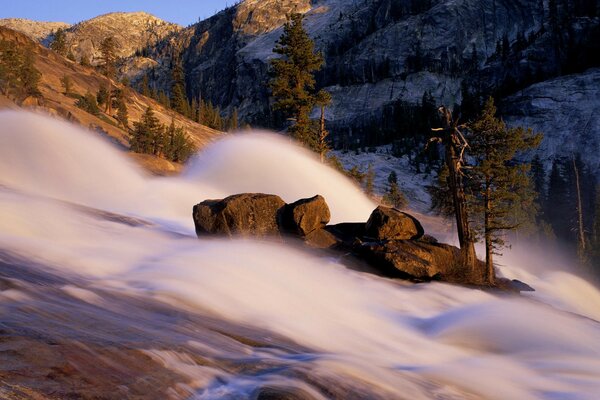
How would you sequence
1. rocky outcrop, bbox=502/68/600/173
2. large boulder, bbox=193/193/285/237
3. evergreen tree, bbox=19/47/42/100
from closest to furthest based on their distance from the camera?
large boulder, bbox=193/193/285/237 → evergreen tree, bbox=19/47/42/100 → rocky outcrop, bbox=502/68/600/173

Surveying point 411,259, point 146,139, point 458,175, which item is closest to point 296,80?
point 146,139

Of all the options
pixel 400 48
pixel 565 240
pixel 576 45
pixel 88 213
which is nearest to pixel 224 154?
pixel 88 213

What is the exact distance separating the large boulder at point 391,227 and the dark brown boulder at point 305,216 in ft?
5.37

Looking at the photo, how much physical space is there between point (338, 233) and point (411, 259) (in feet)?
10.8

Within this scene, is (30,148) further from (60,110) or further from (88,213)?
(60,110)

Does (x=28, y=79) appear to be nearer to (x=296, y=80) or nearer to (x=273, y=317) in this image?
(x=296, y=80)

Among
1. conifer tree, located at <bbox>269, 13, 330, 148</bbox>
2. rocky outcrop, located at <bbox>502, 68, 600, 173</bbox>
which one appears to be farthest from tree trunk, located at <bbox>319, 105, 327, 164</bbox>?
rocky outcrop, located at <bbox>502, 68, 600, 173</bbox>

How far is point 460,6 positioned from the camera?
6427 inches

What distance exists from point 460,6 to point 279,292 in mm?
176457

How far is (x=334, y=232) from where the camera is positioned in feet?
54.2

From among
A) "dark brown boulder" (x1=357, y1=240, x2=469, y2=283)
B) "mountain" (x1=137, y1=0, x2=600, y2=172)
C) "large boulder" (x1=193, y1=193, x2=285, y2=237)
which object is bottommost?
"dark brown boulder" (x1=357, y1=240, x2=469, y2=283)

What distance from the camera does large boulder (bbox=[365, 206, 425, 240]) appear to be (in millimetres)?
15665

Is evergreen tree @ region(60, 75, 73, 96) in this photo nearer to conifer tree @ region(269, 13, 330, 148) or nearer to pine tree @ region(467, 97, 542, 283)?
conifer tree @ region(269, 13, 330, 148)

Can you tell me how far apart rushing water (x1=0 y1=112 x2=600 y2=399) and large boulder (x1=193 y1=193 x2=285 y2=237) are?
0.69 metres
